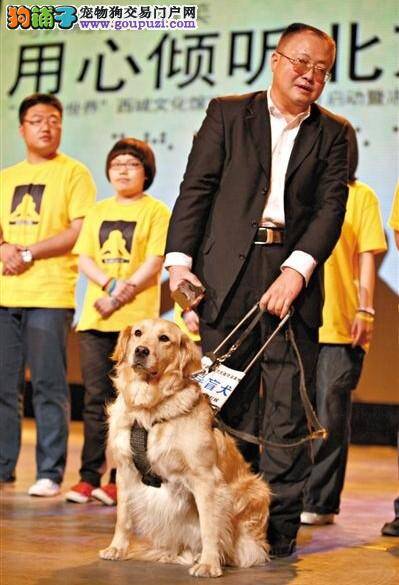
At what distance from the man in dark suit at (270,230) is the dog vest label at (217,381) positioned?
0.08m

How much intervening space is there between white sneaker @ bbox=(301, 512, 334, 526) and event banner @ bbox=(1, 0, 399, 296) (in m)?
2.39

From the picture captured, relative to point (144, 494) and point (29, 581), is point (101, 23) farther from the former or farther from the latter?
point (29, 581)

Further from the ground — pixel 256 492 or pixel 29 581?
pixel 256 492

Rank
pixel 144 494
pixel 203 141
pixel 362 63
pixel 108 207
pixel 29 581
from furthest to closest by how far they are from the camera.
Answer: pixel 362 63 < pixel 108 207 < pixel 203 141 < pixel 144 494 < pixel 29 581

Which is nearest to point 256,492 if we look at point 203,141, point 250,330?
point 250,330

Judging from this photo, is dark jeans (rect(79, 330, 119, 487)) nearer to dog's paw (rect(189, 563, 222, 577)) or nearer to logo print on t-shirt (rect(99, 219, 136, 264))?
logo print on t-shirt (rect(99, 219, 136, 264))

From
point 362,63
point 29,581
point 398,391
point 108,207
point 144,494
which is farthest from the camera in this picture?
point 398,391

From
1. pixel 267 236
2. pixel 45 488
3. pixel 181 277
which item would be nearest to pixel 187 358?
pixel 181 277

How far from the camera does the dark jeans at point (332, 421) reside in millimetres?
4266

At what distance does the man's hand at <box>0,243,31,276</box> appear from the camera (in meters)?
4.71

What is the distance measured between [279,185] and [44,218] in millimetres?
1747

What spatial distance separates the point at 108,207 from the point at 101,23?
89cm

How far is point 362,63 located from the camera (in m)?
6.16

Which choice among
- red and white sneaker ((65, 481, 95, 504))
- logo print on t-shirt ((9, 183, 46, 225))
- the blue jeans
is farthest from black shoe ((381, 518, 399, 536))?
logo print on t-shirt ((9, 183, 46, 225))
